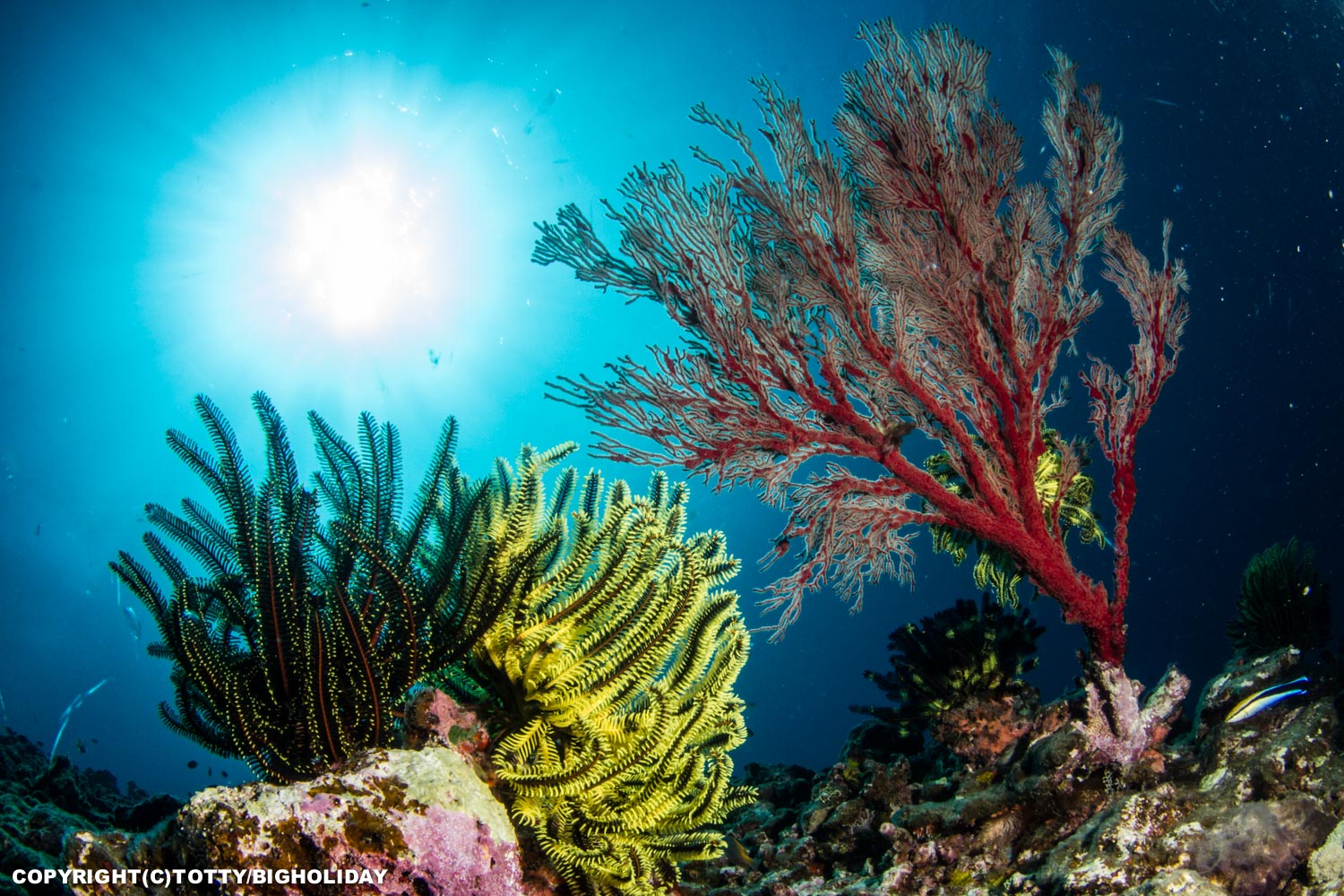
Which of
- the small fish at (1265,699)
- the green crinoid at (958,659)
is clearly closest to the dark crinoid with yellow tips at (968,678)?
the green crinoid at (958,659)

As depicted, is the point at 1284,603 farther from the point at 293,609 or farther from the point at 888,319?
the point at 293,609

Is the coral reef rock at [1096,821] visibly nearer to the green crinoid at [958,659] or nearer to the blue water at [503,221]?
the green crinoid at [958,659]

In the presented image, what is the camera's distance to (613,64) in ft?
102

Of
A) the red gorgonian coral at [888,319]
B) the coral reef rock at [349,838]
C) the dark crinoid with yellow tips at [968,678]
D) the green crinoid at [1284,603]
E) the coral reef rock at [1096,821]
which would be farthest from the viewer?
the green crinoid at [1284,603]

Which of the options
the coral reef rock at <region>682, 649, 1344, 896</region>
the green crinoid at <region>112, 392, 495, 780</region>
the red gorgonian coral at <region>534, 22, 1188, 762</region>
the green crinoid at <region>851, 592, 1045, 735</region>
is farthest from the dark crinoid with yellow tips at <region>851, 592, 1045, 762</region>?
the green crinoid at <region>112, 392, 495, 780</region>

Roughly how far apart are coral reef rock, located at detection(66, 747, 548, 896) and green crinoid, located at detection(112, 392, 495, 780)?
205 millimetres

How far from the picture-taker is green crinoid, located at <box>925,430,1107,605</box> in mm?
4797

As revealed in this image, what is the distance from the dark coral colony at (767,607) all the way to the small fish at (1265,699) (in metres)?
0.03

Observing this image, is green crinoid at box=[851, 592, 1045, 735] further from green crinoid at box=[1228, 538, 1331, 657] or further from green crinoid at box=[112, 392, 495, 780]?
green crinoid at box=[112, 392, 495, 780]

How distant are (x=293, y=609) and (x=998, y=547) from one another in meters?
4.68

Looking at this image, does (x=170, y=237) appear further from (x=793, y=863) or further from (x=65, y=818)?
(x=793, y=863)

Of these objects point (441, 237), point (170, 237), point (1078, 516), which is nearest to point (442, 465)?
point (1078, 516)

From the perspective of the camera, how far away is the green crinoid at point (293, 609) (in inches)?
83.5

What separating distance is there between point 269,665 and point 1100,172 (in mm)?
6253
